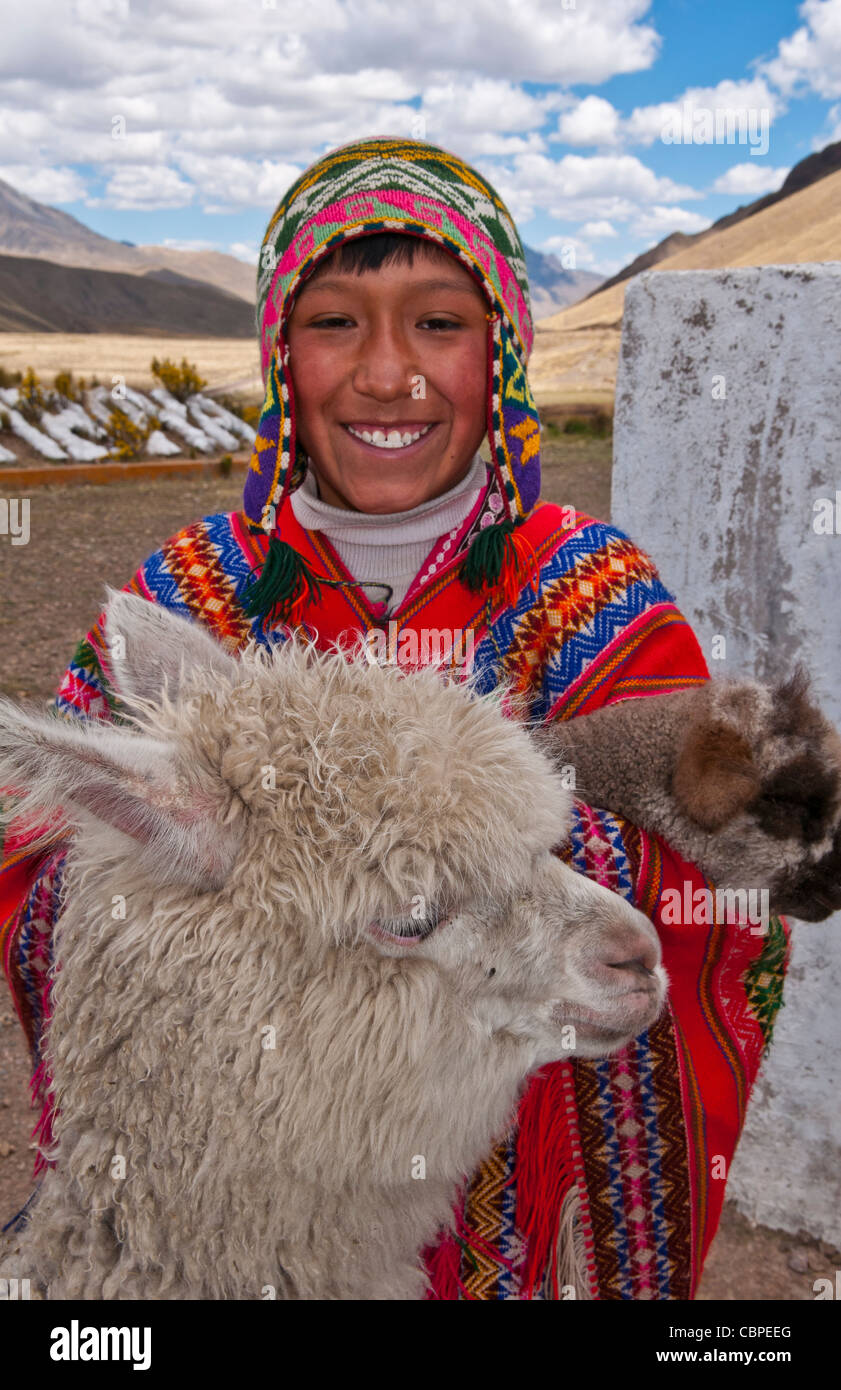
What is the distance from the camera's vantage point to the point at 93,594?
6809mm

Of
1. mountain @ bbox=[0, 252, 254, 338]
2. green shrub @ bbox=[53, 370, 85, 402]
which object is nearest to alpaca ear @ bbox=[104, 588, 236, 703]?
green shrub @ bbox=[53, 370, 85, 402]

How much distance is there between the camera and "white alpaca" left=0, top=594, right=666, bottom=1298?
1188 millimetres

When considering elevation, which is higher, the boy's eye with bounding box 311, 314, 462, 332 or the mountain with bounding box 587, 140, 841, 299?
the mountain with bounding box 587, 140, 841, 299

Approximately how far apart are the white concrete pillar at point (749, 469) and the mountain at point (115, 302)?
243ft

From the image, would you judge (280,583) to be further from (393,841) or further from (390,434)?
(393,841)

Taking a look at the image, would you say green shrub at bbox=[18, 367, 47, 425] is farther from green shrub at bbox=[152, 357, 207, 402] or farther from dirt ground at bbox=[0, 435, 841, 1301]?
green shrub at bbox=[152, 357, 207, 402]

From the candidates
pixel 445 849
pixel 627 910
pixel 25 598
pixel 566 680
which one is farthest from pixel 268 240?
pixel 25 598

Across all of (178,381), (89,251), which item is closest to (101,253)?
(89,251)

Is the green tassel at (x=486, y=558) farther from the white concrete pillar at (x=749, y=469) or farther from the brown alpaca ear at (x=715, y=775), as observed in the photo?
the white concrete pillar at (x=749, y=469)

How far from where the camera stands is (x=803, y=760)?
1.32 meters

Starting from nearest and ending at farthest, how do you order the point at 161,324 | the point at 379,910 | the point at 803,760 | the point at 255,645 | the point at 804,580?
the point at 379,910 → the point at 803,760 → the point at 255,645 → the point at 804,580 → the point at 161,324

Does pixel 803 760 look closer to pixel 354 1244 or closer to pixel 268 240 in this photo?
pixel 354 1244

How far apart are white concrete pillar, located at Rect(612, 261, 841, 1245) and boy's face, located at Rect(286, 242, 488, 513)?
904mm
